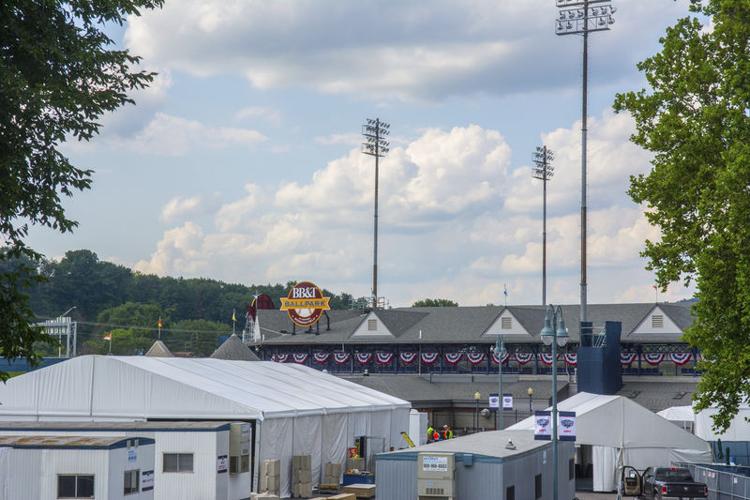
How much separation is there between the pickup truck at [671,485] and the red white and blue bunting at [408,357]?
136ft

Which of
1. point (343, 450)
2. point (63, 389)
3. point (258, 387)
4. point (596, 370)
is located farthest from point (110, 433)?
point (596, 370)

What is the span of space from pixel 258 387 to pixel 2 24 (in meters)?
26.8

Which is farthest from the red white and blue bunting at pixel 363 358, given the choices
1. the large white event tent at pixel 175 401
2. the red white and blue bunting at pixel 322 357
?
the large white event tent at pixel 175 401

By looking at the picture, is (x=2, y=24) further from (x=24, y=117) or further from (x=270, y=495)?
(x=270, y=495)

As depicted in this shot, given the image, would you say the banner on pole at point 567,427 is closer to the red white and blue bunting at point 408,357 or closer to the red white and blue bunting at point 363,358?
the red white and blue bunting at point 408,357

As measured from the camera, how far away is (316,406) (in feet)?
156

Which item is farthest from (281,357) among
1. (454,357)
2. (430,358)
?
(454,357)

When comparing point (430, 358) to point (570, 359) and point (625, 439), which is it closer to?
point (570, 359)

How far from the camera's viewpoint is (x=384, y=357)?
87.6 metres

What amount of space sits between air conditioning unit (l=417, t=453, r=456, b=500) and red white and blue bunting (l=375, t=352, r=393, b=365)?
194ft

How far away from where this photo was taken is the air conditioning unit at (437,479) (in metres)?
28.4

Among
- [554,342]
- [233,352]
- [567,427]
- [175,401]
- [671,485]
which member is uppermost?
[233,352]

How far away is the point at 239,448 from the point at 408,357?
161 ft

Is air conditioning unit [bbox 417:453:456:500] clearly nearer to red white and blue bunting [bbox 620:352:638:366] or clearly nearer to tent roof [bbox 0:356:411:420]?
tent roof [bbox 0:356:411:420]
